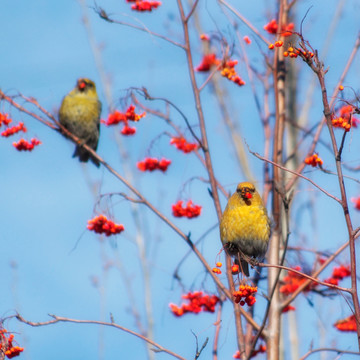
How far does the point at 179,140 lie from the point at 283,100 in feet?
2.80

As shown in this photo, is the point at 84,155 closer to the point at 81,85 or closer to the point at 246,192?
the point at 81,85

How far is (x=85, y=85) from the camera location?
7.48 meters

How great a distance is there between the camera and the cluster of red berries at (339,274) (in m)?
5.00

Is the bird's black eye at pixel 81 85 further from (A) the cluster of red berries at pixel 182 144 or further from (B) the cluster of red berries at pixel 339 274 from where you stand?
(B) the cluster of red berries at pixel 339 274

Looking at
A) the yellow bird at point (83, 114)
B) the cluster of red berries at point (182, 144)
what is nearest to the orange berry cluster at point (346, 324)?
the cluster of red berries at point (182, 144)

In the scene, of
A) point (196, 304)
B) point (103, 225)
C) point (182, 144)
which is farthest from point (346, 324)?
point (103, 225)

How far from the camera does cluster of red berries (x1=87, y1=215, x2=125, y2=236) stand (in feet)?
15.0

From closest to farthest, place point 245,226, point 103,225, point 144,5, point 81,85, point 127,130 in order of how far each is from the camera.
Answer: point 245,226, point 103,225, point 144,5, point 127,130, point 81,85

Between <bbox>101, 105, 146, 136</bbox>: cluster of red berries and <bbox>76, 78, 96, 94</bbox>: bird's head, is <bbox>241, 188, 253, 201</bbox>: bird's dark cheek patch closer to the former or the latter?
<bbox>101, 105, 146, 136</bbox>: cluster of red berries

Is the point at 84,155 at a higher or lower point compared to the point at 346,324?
higher

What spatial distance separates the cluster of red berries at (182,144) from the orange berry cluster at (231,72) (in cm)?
57

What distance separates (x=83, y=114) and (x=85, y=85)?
0.38 meters

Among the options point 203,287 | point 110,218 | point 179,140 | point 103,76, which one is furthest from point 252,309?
point 103,76

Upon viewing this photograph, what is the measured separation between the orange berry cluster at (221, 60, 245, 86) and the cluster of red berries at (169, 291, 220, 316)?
5.00ft
